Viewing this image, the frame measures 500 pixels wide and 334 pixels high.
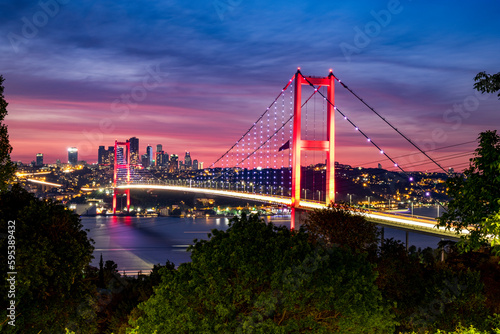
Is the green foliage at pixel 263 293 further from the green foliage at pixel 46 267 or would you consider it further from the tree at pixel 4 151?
the tree at pixel 4 151

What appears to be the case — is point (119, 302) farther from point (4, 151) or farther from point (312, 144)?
point (312, 144)

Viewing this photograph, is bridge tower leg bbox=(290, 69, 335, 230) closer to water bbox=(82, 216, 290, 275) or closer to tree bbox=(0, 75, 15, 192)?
water bbox=(82, 216, 290, 275)

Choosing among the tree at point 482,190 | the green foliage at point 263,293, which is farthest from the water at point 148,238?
the tree at point 482,190

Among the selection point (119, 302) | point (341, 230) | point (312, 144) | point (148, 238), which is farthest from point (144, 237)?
point (119, 302)

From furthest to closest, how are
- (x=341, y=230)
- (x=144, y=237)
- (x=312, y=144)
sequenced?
(x=144, y=237) → (x=312, y=144) → (x=341, y=230)

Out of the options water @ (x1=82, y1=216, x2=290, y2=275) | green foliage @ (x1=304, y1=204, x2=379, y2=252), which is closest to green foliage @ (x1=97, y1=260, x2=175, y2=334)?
green foliage @ (x1=304, y1=204, x2=379, y2=252)
